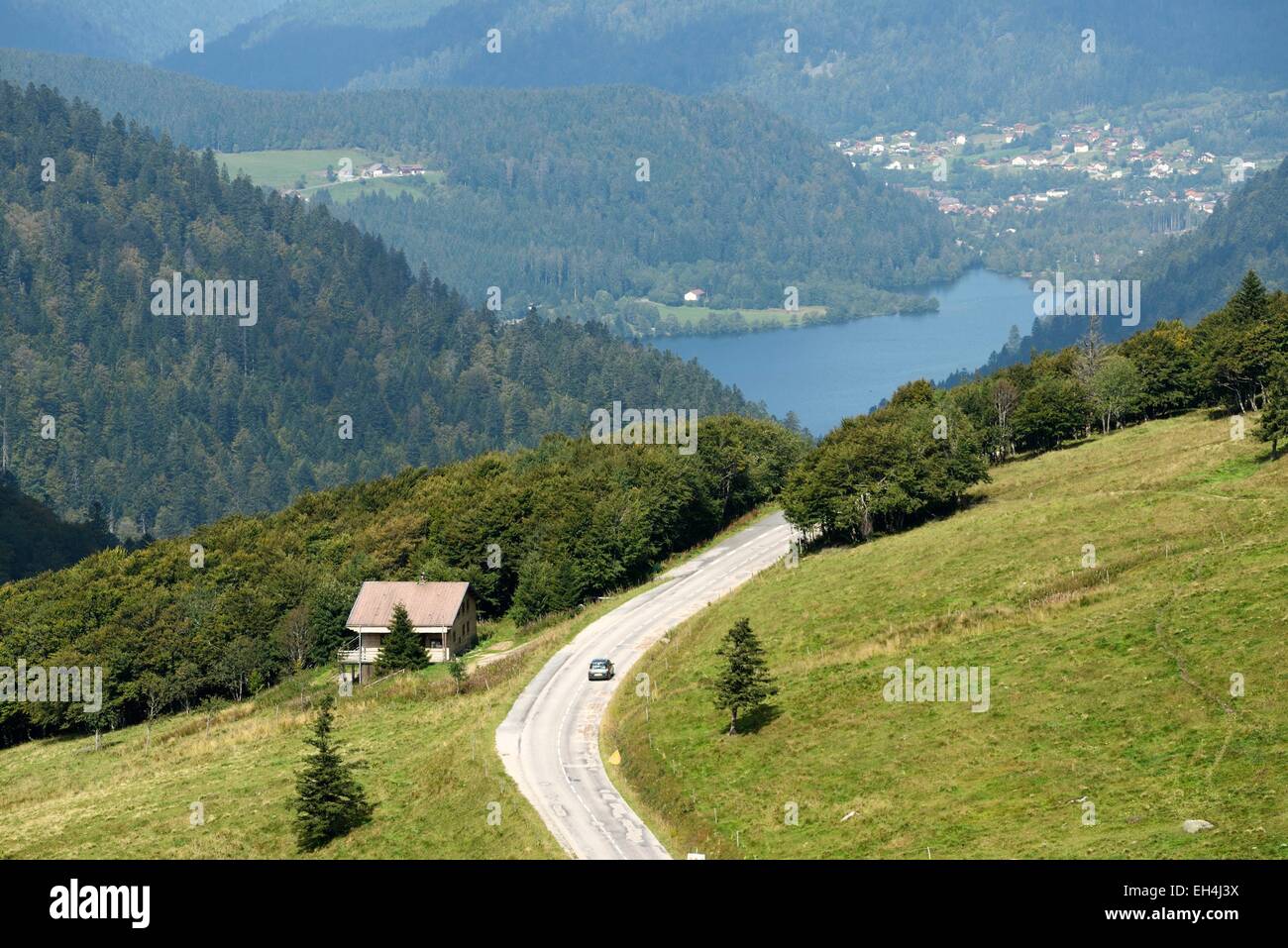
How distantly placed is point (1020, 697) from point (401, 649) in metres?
44.2

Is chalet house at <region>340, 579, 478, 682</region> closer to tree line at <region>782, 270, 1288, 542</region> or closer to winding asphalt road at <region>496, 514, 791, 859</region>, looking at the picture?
winding asphalt road at <region>496, 514, 791, 859</region>

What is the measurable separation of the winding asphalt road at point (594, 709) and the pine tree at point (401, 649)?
10.2m

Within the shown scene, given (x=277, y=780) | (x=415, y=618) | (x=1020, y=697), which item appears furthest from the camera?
(x=415, y=618)

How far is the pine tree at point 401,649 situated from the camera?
8744cm

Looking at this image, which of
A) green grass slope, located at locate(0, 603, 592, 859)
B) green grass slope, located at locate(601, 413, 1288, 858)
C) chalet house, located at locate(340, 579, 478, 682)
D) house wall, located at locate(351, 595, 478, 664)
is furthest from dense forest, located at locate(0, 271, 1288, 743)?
green grass slope, located at locate(601, 413, 1288, 858)

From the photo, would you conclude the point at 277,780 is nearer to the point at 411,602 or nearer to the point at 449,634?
the point at 449,634

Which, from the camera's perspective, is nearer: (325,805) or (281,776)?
(325,805)

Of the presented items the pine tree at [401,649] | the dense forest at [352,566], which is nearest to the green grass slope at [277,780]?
the pine tree at [401,649]

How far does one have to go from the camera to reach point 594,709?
2660 inches

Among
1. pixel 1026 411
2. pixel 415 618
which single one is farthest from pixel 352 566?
pixel 1026 411

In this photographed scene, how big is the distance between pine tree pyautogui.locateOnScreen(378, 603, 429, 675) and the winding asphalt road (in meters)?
10.2

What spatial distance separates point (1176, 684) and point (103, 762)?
52615mm

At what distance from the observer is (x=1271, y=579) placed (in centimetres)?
5578

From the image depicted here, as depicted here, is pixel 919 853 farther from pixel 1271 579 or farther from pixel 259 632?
pixel 259 632
